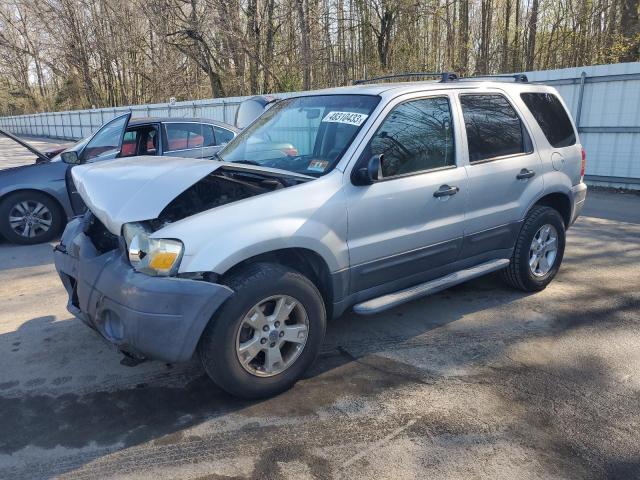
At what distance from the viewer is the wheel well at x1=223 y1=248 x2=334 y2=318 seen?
3.28 meters

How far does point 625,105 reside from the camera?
952cm

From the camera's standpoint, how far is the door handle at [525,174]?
4461 millimetres

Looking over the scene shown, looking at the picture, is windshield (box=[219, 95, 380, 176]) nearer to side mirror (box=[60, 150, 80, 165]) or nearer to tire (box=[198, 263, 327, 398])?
tire (box=[198, 263, 327, 398])

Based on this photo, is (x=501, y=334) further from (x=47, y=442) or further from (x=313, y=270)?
(x=47, y=442)

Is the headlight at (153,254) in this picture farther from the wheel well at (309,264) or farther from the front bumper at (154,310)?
the wheel well at (309,264)

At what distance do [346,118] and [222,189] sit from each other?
1032 millimetres

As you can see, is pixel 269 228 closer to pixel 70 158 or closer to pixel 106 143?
pixel 70 158

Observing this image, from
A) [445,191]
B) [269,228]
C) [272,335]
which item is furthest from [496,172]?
[272,335]

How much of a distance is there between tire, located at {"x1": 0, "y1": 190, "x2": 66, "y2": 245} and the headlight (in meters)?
4.83

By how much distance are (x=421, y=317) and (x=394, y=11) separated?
18.3 meters

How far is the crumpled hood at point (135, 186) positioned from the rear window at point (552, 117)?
307 cm

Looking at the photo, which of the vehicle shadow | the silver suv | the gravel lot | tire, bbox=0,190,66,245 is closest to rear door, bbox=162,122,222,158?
tire, bbox=0,190,66,245

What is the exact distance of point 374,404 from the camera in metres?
3.15

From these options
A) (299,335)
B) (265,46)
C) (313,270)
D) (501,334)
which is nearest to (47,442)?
(299,335)
